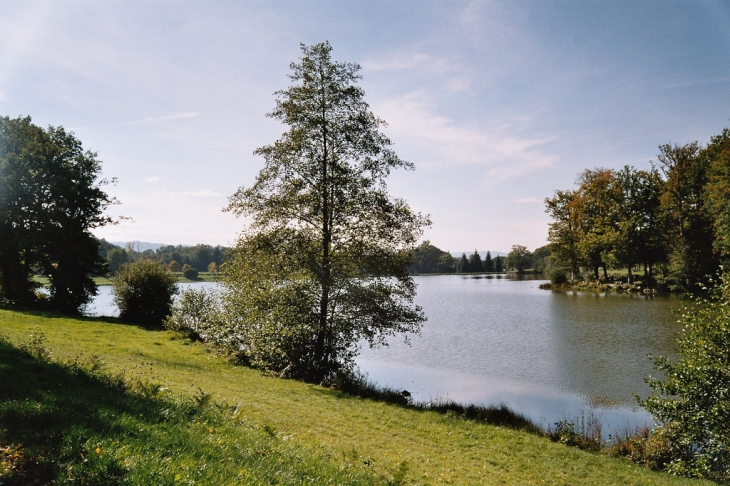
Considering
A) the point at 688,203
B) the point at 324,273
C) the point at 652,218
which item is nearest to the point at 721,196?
the point at 688,203

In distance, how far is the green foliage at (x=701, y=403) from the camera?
37.9ft

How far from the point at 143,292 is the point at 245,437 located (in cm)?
3513

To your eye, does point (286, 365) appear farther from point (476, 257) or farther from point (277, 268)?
point (476, 257)

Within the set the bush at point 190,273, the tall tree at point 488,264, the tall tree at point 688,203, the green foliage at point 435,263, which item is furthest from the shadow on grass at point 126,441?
the tall tree at point 488,264

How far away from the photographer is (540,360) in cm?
2481

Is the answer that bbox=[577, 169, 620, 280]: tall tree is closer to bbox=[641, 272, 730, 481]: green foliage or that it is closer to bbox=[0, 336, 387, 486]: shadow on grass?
bbox=[641, 272, 730, 481]: green foliage

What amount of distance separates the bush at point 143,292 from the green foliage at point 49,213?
164 inches

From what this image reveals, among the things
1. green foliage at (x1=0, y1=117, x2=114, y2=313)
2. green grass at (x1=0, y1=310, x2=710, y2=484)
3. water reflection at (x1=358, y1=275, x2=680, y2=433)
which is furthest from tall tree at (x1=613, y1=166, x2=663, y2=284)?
green foliage at (x1=0, y1=117, x2=114, y2=313)

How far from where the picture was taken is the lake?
61.0 ft

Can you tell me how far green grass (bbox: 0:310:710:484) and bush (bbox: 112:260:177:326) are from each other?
21167mm

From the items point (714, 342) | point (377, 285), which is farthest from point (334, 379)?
point (714, 342)

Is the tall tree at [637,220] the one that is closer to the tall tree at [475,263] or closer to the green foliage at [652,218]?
the green foliage at [652,218]

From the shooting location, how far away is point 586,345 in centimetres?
2780

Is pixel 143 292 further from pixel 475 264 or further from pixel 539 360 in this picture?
pixel 475 264
